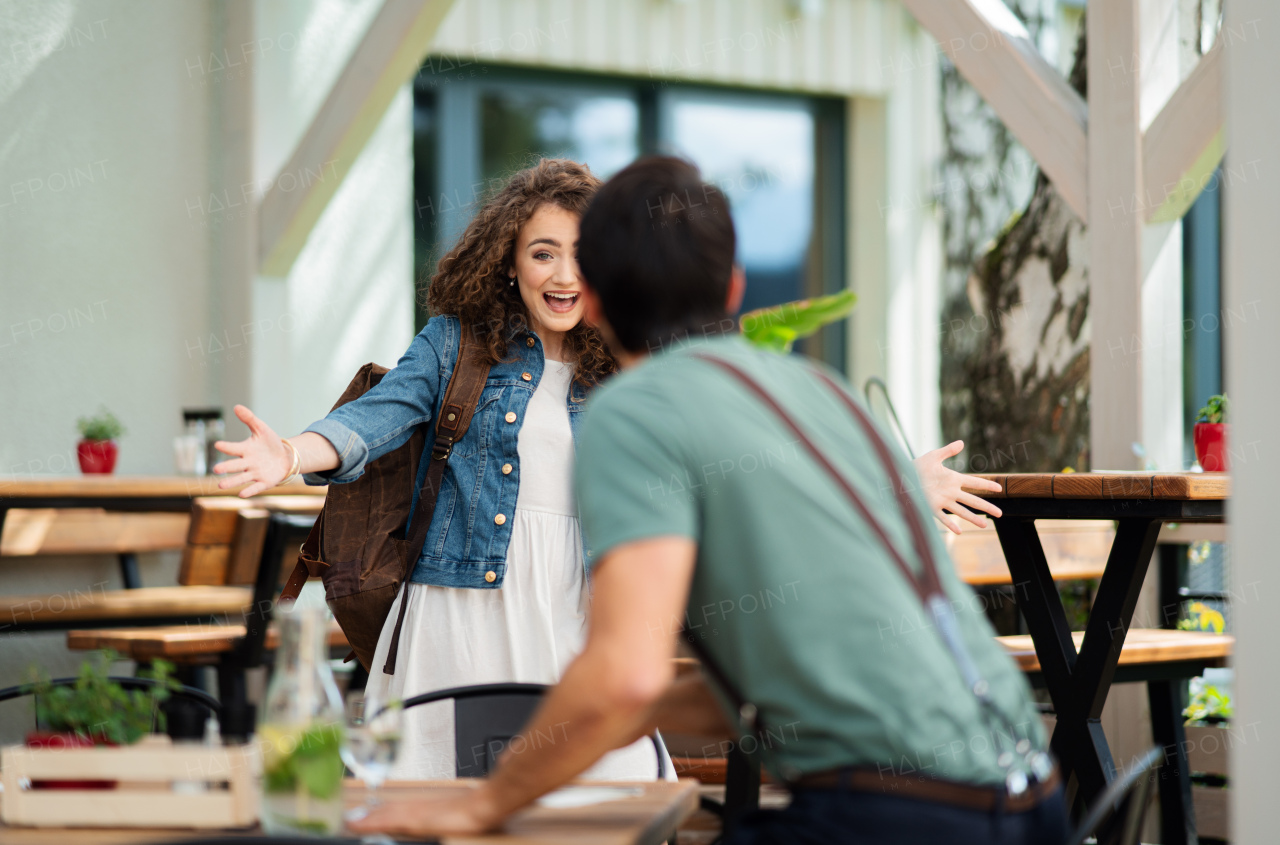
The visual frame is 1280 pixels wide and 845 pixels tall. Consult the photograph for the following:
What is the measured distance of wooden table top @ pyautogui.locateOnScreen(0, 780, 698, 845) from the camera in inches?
48.7

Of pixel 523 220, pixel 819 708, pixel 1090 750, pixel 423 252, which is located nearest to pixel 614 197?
pixel 819 708

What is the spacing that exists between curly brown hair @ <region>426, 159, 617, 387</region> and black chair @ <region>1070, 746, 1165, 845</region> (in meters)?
1.17

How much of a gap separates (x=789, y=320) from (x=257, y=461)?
3.51m

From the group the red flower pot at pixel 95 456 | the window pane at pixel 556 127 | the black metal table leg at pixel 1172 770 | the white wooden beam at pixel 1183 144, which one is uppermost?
the window pane at pixel 556 127

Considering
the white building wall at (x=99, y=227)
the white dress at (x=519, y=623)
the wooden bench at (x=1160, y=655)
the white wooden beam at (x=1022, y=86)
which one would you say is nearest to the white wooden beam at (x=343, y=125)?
the white building wall at (x=99, y=227)

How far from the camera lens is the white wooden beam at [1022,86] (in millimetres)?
3154

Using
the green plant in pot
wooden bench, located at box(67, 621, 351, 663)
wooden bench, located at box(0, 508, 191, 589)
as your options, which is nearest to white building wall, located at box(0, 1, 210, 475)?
wooden bench, located at box(0, 508, 191, 589)

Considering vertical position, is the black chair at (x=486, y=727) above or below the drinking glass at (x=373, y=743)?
below

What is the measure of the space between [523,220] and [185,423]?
10.5 ft

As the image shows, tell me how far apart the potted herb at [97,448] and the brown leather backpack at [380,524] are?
291 centimetres

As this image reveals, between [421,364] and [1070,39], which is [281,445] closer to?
[421,364]

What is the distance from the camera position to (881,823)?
3.75 ft

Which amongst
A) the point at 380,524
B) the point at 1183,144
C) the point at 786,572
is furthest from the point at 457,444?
the point at 1183,144

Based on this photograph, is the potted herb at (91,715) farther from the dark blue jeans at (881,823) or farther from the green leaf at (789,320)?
the green leaf at (789,320)
